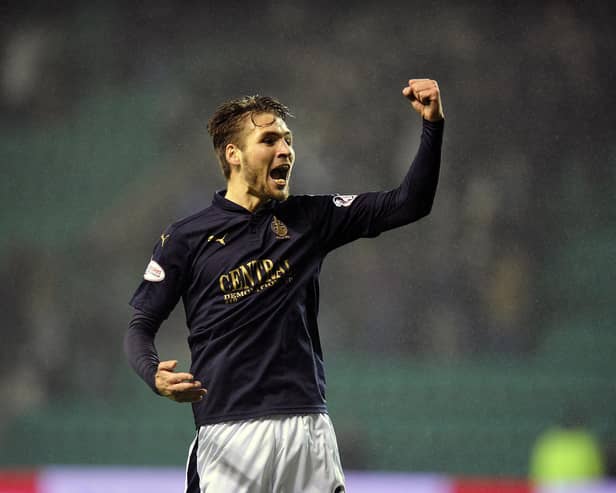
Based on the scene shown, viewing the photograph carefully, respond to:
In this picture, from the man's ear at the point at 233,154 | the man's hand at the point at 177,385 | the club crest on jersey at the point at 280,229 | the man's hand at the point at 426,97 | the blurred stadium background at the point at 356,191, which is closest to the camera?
the man's hand at the point at 177,385

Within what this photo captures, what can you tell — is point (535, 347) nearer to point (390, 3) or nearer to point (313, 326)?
point (390, 3)

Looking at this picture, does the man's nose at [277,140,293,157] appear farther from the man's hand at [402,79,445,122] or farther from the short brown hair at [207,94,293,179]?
the man's hand at [402,79,445,122]

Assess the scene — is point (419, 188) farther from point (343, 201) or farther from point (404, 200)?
point (343, 201)

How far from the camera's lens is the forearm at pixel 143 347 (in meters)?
2.12

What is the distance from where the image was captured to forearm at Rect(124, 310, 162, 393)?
2117mm

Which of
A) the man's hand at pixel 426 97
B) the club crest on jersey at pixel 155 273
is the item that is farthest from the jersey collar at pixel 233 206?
the man's hand at pixel 426 97

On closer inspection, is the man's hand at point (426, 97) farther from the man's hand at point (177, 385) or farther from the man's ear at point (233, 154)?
the man's hand at point (177, 385)

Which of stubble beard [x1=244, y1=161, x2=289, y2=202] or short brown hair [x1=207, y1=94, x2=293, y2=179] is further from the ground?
short brown hair [x1=207, y1=94, x2=293, y2=179]

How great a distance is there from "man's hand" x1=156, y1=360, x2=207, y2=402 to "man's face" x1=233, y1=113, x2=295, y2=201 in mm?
556

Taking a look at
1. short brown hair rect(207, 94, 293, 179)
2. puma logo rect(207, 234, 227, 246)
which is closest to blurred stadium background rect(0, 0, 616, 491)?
short brown hair rect(207, 94, 293, 179)

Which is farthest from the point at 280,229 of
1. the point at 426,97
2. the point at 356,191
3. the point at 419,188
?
the point at 356,191

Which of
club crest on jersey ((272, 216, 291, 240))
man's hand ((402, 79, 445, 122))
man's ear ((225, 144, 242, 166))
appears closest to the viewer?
man's hand ((402, 79, 445, 122))

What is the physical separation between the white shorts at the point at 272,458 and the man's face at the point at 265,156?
0.57m

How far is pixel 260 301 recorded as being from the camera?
2172mm
